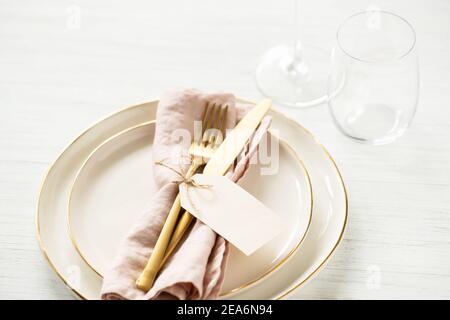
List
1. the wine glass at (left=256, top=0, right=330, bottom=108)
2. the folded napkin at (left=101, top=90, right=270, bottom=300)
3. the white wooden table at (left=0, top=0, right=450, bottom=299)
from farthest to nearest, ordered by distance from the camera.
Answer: the wine glass at (left=256, top=0, right=330, bottom=108)
the white wooden table at (left=0, top=0, right=450, bottom=299)
the folded napkin at (left=101, top=90, right=270, bottom=300)

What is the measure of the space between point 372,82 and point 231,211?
29cm

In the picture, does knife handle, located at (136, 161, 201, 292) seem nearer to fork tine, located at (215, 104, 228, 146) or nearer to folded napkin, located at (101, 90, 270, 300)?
folded napkin, located at (101, 90, 270, 300)

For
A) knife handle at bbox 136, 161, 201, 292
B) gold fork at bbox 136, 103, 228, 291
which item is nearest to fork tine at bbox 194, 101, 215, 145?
gold fork at bbox 136, 103, 228, 291

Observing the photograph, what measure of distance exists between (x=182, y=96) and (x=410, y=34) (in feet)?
1.13

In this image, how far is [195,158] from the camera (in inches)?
29.5

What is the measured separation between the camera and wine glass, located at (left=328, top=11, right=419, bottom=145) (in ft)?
2.58

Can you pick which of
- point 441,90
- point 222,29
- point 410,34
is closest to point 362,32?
point 410,34

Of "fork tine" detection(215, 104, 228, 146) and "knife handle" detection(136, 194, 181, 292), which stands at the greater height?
"fork tine" detection(215, 104, 228, 146)

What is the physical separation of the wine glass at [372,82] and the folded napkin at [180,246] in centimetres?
14

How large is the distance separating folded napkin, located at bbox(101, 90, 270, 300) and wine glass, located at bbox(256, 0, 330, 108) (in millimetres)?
177

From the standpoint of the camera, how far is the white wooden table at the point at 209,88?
72 centimetres

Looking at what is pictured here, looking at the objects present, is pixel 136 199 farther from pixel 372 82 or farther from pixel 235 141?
pixel 372 82

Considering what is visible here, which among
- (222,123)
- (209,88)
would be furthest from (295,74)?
(222,123)

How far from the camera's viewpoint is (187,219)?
2.22 ft
